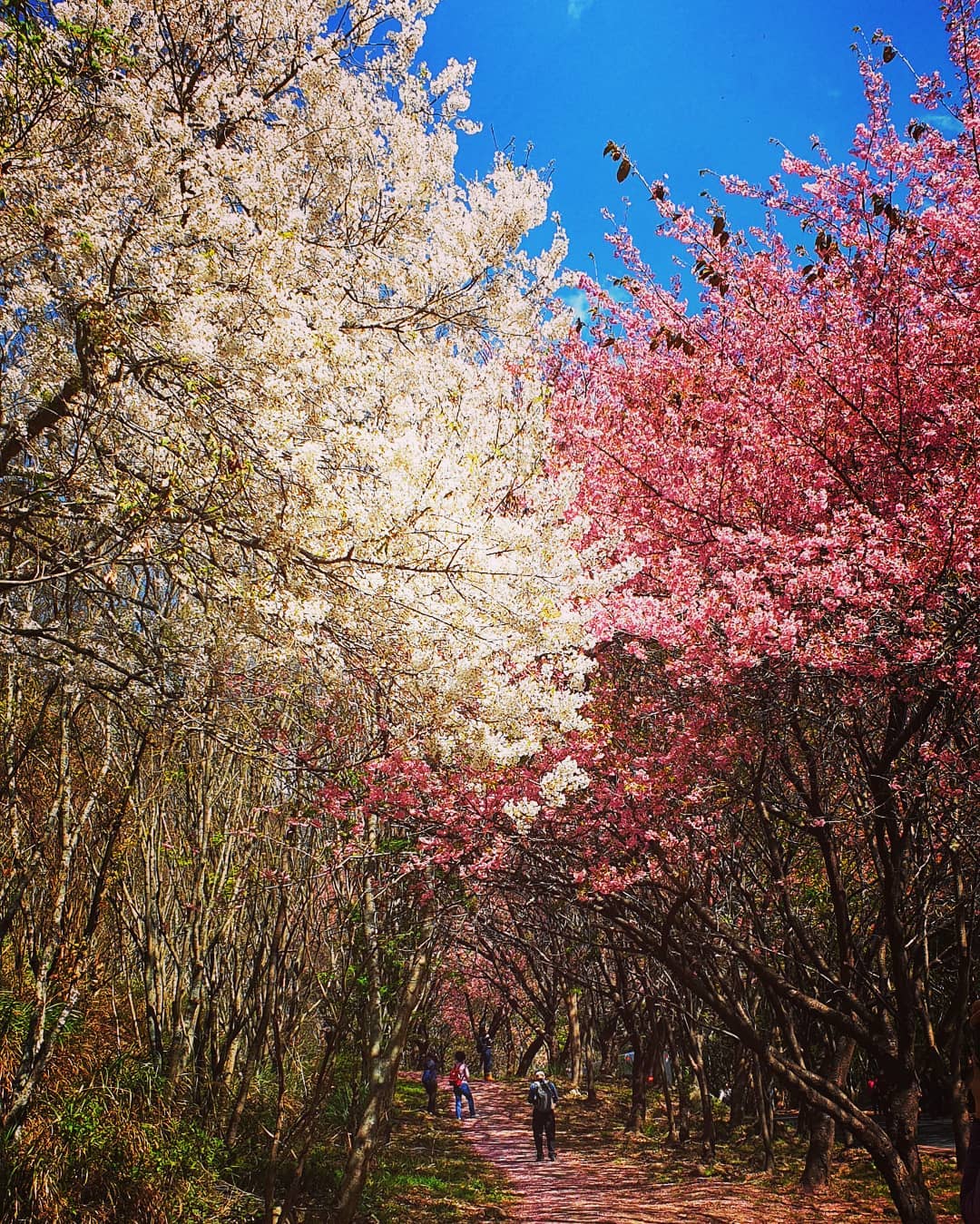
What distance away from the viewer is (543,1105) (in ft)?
41.0

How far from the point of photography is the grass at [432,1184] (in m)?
9.11

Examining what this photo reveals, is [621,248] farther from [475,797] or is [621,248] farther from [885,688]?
[475,797]

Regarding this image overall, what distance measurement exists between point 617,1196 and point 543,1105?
2.07m

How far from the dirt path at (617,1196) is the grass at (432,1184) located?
318mm

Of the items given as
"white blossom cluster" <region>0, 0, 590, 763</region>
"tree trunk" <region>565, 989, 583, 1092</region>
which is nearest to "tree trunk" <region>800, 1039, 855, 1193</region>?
"white blossom cluster" <region>0, 0, 590, 763</region>

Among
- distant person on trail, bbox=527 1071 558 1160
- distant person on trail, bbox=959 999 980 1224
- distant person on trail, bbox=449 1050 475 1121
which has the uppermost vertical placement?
distant person on trail, bbox=959 999 980 1224

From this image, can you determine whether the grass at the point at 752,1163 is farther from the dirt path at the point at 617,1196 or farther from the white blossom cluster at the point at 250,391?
the white blossom cluster at the point at 250,391

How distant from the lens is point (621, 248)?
8.87 m

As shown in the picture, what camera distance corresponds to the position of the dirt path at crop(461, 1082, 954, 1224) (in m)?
9.09

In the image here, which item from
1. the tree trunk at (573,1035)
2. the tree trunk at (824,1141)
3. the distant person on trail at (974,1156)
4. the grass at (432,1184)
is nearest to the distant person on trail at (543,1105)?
the grass at (432,1184)

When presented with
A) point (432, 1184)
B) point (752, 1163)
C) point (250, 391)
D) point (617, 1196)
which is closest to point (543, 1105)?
point (617, 1196)

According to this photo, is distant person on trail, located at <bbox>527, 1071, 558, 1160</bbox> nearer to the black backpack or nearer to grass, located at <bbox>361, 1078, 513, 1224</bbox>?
the black backpack

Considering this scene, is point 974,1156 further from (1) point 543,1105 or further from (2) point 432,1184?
(1) point 543,1105

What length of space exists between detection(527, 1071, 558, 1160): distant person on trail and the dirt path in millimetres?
384
